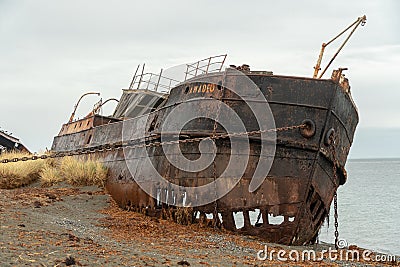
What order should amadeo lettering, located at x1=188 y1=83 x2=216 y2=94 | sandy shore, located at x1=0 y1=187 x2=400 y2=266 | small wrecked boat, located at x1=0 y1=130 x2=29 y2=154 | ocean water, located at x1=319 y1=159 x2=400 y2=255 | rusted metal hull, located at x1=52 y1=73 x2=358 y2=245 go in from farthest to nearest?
small wrecked boat, located at x1=0 y1=130 x2=29 y2=154, ocean water, located at x1=319 y1=159 x2=400 y2=255, amadeo lettering, located at x1=188 y1=83 x2=216 y2=94, rusted metal hull, located at x1=52 y1=73 x2=358 y2=245, sandy shore, located at x1=0 y1=187 x2=400 y2=266

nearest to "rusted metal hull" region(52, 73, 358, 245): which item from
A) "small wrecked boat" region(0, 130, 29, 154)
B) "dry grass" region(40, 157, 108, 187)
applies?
"dry grass" region(40, 157, 108, 187)

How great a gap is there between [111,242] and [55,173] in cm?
826

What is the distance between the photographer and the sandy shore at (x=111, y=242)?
5.70 meters

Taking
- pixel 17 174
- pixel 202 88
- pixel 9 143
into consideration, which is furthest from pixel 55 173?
pixel 9 143

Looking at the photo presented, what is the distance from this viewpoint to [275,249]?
783cm

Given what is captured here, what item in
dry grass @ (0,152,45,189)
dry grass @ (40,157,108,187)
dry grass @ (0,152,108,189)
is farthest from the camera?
dry grass @ (0,152,45,189)

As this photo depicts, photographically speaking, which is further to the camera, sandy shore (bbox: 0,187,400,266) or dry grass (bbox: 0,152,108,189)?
dry grass (bbox: 0,152,108,189)

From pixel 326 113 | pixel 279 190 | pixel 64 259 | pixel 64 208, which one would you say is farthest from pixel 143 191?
pixel 64 259

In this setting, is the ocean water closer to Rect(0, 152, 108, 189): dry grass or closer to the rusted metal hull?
the rusted metal hull

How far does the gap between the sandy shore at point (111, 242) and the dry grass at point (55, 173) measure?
8.79ft

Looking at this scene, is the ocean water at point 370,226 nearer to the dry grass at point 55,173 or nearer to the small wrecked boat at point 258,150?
the small wrecked boat at point 258,150

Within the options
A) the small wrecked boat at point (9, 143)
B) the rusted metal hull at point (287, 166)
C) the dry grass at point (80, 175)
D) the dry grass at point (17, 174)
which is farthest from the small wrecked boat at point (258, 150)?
the small wrecked boat at point (9, 143)

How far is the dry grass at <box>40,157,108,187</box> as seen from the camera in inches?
521

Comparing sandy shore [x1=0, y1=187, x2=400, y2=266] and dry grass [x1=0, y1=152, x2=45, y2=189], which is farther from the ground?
dry grass [x1=0, y1=152, x2=45, y2=189]
